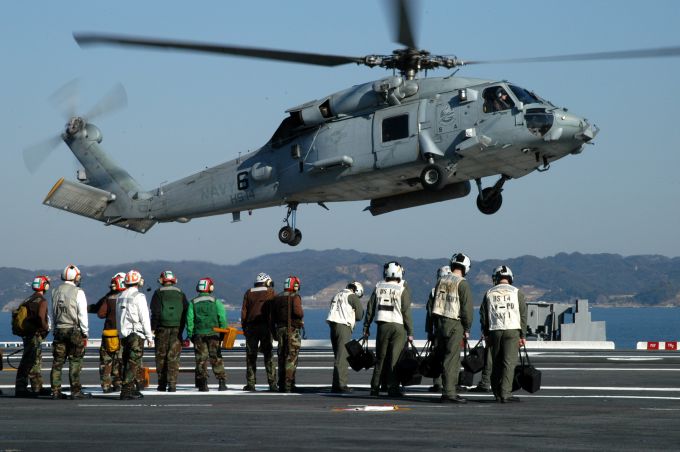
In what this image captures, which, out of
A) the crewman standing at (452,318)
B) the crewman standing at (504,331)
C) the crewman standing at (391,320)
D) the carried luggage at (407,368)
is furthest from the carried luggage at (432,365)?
the crewman standing at (504,331)

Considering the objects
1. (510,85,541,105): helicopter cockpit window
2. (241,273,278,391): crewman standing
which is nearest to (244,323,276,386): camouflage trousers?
(241,273,278,391): crewman standing

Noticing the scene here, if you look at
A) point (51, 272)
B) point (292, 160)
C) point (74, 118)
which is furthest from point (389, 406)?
point (51, 272)

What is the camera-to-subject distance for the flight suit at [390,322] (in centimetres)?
1667

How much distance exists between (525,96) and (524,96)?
31mm

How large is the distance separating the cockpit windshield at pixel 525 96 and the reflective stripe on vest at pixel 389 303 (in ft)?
36.1

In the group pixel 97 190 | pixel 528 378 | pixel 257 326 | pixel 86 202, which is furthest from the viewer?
pixel 97 190

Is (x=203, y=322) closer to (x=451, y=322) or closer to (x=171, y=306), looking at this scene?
(x=171, y=306)

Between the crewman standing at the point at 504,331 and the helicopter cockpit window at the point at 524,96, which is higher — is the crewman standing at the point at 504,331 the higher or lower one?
the lower one

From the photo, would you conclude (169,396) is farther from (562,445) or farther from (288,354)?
(562,445)

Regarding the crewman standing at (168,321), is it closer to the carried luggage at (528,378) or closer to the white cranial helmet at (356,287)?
the white cranial helmet at (356,287)

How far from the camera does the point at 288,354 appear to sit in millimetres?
18172

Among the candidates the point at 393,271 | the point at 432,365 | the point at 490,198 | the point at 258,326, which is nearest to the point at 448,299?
the point at 432,365

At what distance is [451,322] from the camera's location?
15.8 meters

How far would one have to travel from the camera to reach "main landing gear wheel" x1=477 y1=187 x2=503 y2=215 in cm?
2836
